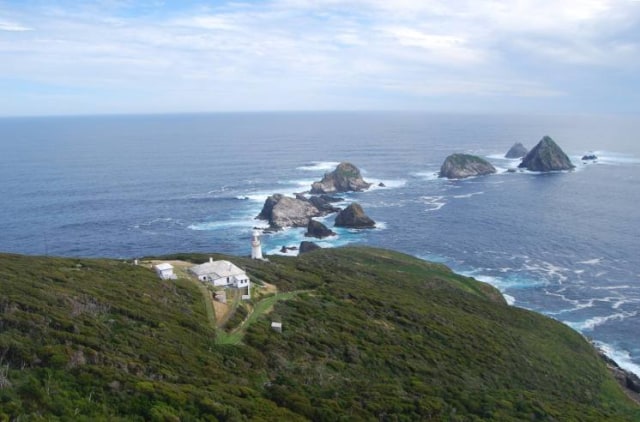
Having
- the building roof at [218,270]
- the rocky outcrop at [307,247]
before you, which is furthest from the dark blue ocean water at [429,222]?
the building roof at [218,270]

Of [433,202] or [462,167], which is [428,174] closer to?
[462,167]

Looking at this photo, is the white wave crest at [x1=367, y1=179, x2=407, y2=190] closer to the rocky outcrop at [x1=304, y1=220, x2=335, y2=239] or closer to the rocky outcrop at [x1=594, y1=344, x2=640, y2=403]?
the rocky outcrop at [x1=304, y1=220, x2=335, y2=239]

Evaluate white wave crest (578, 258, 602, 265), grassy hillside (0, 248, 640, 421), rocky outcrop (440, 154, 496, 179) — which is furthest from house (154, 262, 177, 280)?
rocky outcrop (440, 154, 496, 179)

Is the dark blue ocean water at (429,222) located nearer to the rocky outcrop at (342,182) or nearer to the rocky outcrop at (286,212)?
Result: the rocky outcrop at (286,212)

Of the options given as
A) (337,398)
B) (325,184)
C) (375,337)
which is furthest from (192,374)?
(325,184)

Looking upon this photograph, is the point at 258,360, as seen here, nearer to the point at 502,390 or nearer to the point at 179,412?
the point at 179,412

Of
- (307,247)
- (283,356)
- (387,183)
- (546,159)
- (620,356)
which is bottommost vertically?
(620,356)

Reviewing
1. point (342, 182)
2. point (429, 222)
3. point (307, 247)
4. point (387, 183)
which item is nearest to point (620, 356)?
point (307, 247)
